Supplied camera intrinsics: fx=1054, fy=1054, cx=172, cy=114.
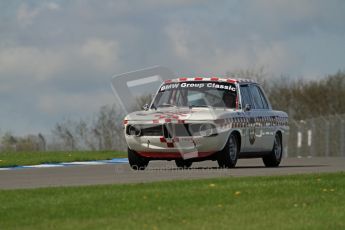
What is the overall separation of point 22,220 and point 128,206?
4.67 ft

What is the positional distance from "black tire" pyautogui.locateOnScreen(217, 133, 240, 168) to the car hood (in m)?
0.51

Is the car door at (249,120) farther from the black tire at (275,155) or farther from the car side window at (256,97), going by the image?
the black tire at (275,155)

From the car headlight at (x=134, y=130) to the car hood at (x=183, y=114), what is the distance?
160 mm

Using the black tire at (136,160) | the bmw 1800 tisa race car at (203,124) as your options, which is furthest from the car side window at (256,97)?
the black tire at (136,160)

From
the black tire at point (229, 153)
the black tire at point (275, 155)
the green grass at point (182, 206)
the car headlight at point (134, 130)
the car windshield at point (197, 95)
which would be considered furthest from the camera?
the black tire at point (275, 155)

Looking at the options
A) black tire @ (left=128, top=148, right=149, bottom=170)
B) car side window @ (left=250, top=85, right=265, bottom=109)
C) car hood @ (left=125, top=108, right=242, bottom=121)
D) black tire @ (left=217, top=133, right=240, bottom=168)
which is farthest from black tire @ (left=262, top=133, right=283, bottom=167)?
black tire @ (left=128, top=148, right=149, bottom=170)

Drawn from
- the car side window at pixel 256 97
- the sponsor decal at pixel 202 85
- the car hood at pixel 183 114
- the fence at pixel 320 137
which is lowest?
the fence at pixel 320 137

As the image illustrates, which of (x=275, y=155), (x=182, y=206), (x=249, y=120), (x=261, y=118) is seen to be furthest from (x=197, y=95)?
(x=182, y=206)

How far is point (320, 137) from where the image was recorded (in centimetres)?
4412

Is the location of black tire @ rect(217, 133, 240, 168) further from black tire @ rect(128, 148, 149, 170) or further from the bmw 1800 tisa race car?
black tire @ rect(128, 148, 149, 170)

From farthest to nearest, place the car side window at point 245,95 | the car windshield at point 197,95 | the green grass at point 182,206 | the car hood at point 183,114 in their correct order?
the car side window at point 245,95 → the car windshield at point 197,95 → the car hood at point 183,114 → the green grass at point 182,206

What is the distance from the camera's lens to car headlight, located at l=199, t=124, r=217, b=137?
778 inches

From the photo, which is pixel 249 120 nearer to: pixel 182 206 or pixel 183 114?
pixel 183 114

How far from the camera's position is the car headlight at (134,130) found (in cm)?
1997
